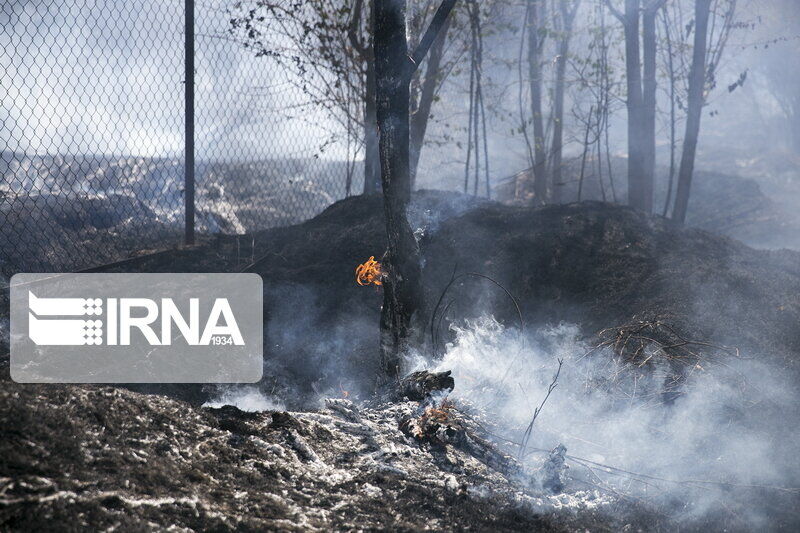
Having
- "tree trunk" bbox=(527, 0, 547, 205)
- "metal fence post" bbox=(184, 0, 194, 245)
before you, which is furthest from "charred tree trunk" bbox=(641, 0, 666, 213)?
"metal fence post" bbox=(184, 0, 194, 245)

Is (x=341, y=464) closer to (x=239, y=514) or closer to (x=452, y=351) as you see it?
(x=239, y=514)

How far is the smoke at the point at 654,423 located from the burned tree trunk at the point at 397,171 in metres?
0.31

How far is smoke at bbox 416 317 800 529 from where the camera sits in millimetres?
3580

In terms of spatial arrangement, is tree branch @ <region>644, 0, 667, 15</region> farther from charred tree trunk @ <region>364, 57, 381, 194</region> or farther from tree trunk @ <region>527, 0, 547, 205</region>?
charred tree trunk @ <region>364, 57, 381, 194</region>

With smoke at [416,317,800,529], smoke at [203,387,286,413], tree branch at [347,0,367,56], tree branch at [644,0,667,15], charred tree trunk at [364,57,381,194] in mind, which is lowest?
smoke at [203,387,286,413]

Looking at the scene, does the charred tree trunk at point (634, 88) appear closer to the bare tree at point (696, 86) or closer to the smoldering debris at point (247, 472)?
the bare tree at point (696, 86)

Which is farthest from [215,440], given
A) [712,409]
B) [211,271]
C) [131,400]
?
[211,271]

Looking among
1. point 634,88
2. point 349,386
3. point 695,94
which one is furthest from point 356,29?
point 695,94

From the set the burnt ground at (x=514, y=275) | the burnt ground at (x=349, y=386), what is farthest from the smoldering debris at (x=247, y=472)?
the burnt ground at (x=514, y=275)

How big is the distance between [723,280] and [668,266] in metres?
0.52

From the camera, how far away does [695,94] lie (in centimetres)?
916

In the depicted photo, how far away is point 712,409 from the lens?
4223 millimetres

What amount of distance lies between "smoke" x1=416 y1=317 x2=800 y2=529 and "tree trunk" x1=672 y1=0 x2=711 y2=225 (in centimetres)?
480

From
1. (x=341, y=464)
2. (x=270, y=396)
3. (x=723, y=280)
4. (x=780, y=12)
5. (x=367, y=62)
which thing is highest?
(x=780, y=12)
